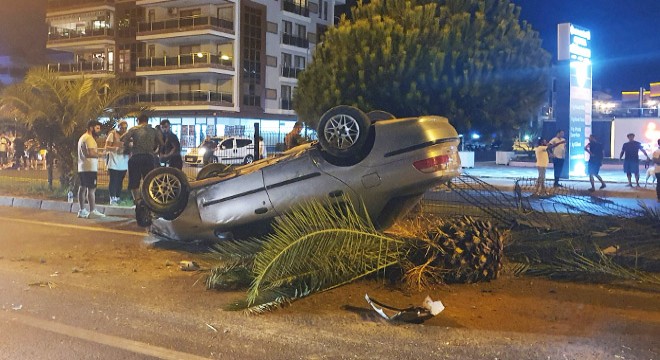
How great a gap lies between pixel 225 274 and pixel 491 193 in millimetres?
3768

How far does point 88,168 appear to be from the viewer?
37.6ft

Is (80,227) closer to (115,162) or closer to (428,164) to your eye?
(115,162)

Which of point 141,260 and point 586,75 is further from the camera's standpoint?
point 586,75

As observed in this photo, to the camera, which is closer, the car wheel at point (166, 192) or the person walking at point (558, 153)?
the car wheel at point (166, 192)

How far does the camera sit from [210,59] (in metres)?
47.9

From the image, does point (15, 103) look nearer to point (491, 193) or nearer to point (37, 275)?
point (37, 275)

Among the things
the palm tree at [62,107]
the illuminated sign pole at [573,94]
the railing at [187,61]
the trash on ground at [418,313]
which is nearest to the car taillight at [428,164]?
the trash on ground at [418,313]

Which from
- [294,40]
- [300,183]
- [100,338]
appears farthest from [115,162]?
[294,40]

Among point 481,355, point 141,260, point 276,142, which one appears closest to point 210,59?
point 276,142

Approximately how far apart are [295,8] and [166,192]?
1966 inches

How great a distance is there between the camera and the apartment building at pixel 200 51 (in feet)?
158

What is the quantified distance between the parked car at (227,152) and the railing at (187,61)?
1777 cm

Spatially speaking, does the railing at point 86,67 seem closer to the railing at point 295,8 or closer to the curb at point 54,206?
the railing at point 295,8

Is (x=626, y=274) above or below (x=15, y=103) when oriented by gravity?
below
